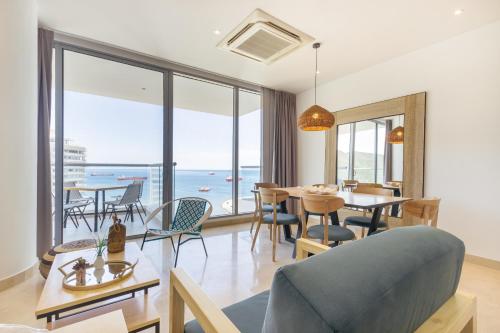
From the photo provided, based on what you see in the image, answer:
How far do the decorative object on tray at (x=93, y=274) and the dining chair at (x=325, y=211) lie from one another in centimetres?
154

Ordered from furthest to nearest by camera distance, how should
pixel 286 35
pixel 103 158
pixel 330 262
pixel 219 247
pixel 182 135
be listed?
pixel 182 135, pixel 103 158, pixel 219 247, pixel 286 35, pixel 330 262

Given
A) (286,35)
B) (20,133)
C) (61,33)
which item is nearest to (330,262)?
(286,35)

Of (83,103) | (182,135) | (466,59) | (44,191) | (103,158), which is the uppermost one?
(466,59)

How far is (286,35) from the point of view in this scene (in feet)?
8.68

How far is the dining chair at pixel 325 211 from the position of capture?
7.16 feet

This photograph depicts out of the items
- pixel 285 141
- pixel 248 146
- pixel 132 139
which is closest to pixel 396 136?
pixel 285 141

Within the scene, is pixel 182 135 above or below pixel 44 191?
above

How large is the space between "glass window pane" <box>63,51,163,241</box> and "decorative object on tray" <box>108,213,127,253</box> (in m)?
1.91

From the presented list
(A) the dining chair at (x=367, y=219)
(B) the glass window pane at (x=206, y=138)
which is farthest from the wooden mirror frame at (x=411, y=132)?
(B) the glass window pane at (x=206, y=138)

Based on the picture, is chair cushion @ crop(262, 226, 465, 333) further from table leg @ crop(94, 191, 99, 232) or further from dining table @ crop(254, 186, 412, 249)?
table leg @ crop(94, 191, 99, 232)

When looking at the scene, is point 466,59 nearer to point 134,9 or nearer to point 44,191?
point 134,9

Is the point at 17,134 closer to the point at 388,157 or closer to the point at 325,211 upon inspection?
the point at 325,211

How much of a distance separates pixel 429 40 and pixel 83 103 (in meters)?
4.57

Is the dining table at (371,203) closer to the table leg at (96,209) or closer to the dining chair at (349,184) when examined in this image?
the dining chair at (349,184)
